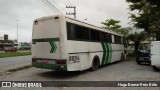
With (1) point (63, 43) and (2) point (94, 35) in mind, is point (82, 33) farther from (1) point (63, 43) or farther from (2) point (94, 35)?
(1) point (63, 43)

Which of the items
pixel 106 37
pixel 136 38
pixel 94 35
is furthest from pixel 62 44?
pixel 136 38

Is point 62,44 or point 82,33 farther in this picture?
point 82,33

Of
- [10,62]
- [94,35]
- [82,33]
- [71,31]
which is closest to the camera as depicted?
[71,31]

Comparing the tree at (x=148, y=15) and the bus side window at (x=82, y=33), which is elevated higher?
the tree at (x=148, y=15)

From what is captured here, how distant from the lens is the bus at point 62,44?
39.4 ft

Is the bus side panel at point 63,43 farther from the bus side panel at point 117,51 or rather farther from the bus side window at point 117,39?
the bus side window at point 117,39

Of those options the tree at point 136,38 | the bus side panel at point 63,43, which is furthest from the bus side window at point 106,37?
the tree at point 136,38

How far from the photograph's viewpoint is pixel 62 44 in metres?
12.0

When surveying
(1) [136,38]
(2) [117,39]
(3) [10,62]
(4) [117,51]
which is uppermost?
(1) [136,38]

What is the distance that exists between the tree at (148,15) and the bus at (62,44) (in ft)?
27.5

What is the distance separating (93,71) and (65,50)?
4.31 m

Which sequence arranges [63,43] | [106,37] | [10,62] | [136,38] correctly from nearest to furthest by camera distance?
[63,43], [106,37], [10,62], [136,38]

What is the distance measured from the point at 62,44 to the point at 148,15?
14.7m

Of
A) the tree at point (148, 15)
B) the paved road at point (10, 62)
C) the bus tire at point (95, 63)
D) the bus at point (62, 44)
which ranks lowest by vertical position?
the paved road at point (10, 62)
